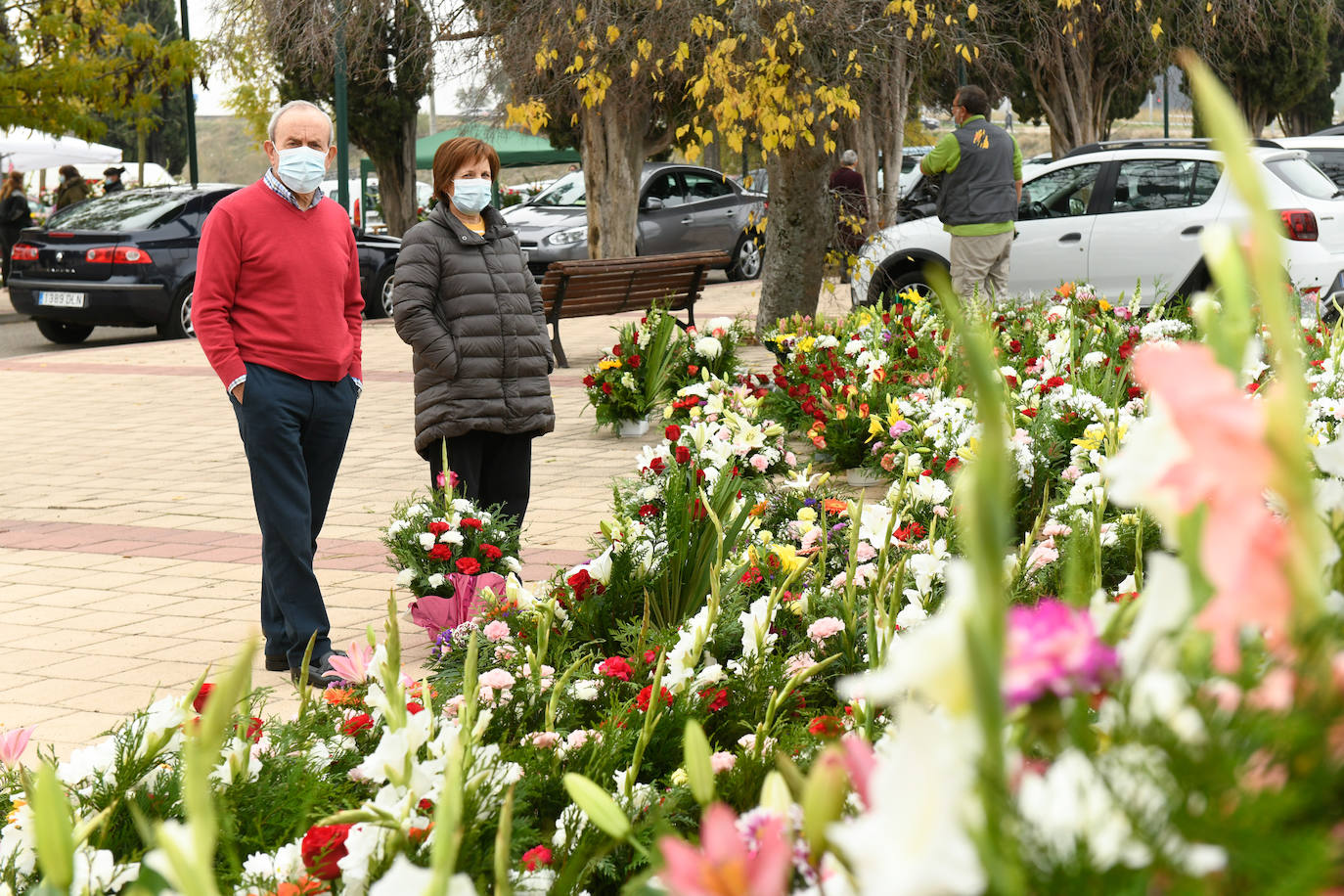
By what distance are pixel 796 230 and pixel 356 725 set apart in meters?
9.83

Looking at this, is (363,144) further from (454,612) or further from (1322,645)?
(1322,645)

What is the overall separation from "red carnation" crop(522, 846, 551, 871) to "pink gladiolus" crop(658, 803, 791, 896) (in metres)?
1.21

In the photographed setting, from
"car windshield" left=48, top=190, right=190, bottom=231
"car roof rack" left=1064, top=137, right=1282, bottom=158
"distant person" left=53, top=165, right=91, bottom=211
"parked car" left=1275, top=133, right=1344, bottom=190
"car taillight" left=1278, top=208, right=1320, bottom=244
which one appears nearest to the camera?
"car taillight" left=1278, top=208, right=1320, bottom=244

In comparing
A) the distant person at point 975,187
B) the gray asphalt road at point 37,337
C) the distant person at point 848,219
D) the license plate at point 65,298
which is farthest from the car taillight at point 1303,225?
the gray asphalt road at point 37,337

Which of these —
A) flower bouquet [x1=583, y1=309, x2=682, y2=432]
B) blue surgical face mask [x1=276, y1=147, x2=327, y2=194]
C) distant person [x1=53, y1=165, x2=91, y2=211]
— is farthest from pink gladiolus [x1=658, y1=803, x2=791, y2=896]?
distant person [x1=53, y1=165, x2=91, y2=211]

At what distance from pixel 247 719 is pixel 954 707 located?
192 centimetres

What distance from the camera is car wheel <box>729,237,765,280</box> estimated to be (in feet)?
72.2

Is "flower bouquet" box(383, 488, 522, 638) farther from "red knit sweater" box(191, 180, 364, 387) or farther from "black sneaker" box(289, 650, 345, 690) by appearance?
"red knit sweater" box(191, 180, 364, 387)

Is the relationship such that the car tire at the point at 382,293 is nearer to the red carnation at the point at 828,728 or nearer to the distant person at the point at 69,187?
the distant person at the point at 69,187

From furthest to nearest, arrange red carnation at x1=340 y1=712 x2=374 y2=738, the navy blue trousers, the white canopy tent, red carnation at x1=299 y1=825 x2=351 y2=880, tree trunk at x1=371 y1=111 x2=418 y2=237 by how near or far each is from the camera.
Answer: tree trunk at x1=371 y1=111 x2=418 y2=237 < the white canopy tent < the navy blue trousers < red carnation at x1=340 y1=712 x2=374 y2=738 < red carnation at x1=299 y1=825 x2=351 y2=880

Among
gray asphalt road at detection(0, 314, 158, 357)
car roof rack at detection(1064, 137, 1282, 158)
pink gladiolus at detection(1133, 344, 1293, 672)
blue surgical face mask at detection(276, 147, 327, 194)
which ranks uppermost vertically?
car roof rack at detection(1064, 137, 1282, 158)

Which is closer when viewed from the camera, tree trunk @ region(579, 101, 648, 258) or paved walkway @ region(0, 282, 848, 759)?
paved walkway @ region(0, 282, 848, 759)

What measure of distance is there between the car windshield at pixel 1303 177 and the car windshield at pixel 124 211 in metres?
10.1

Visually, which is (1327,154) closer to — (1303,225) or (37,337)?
(1303,225)
